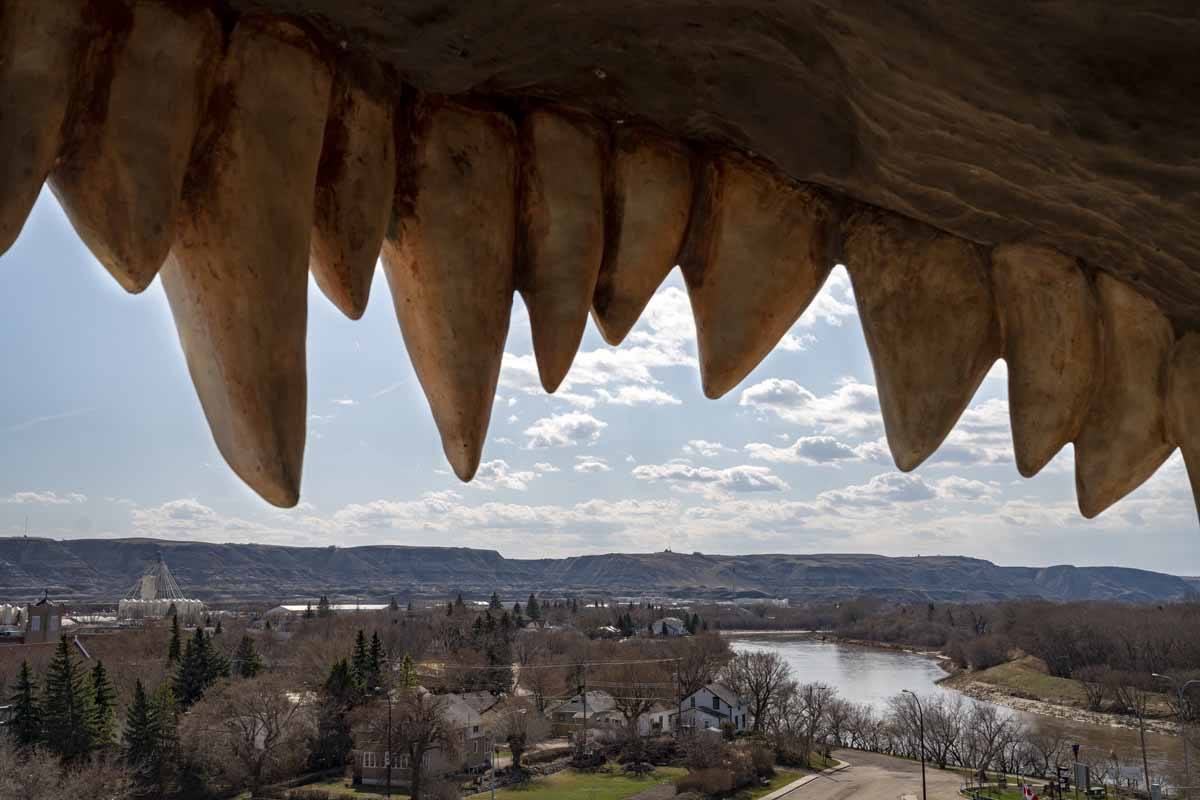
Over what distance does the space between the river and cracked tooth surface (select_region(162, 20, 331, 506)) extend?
32499mm

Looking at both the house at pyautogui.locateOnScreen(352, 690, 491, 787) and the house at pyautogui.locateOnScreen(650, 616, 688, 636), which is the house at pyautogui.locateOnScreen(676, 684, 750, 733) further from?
the house at pyautogui.locateOnScreen(650, 616, 688, 636)

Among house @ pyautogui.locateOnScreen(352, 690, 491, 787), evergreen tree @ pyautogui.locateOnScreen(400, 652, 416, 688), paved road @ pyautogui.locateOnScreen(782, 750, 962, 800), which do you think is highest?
evergreen tree @ pyautogui.locateOnScreen(400, 652, 416, 688)

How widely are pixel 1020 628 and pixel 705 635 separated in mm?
21981

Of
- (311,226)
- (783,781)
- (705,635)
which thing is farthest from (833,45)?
(705,635)

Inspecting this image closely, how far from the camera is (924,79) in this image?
104 centimetres

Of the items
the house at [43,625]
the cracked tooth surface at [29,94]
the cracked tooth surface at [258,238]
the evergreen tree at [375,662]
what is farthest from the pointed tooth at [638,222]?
the house at [43,625]

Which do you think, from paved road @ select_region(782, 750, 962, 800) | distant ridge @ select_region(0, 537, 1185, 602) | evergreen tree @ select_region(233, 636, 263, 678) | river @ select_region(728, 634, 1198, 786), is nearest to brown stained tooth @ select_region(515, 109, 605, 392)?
paved road @ select_region(782, 750, 962, 800)

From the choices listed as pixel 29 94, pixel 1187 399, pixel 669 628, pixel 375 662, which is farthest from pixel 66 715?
pixel 669 628

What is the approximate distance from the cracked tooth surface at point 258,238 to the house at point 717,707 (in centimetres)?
3836

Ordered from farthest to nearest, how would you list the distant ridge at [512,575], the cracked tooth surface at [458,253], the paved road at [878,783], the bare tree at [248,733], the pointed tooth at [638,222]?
the distant ridge at [512,575]
the paved road at [878,783]
the bare tree at [248,733]
the pointed tooth at [638,222]
the cracked tooth surface at [458,253]

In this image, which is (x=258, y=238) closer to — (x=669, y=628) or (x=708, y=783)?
(x=708, y=783)

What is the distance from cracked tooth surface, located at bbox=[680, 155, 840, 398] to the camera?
138cm

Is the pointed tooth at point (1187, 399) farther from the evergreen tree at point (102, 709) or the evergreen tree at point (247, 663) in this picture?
the evergreen tree at point (247, 663)

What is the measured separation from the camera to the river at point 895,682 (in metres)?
32.1
